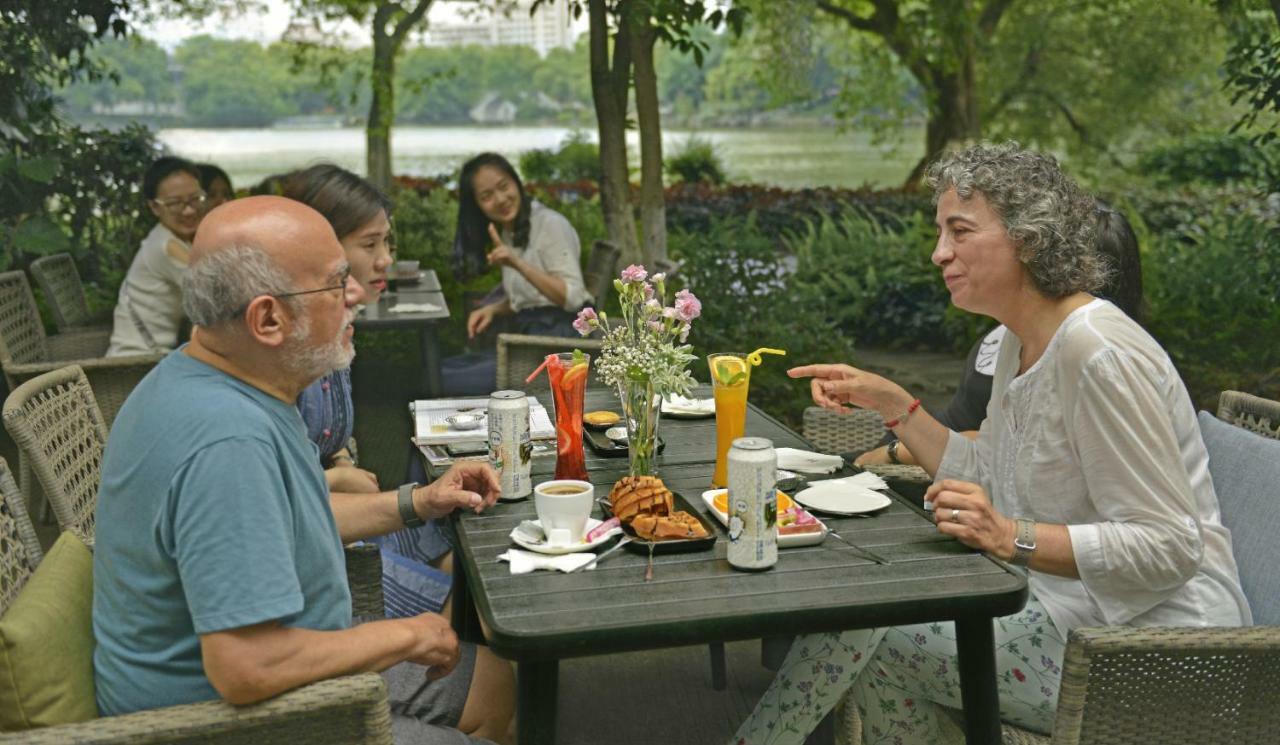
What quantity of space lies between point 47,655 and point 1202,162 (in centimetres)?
1288

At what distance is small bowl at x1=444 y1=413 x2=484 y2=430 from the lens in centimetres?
287

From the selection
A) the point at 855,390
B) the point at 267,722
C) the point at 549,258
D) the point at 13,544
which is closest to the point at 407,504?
the point at 13,544

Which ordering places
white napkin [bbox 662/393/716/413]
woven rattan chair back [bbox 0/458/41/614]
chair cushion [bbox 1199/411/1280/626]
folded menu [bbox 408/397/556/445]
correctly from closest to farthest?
woven rattan chair back [bbox 0/458/41/614] < chair cushion [bbox 1199/411/1280/626] < folded menu [bbox 408/397/556/445] < white napkin [bbox 662/393/716/413]

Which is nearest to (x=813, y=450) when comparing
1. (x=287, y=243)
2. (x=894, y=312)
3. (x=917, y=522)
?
(x=917, y=522)

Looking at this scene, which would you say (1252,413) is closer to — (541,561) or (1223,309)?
(541,561)

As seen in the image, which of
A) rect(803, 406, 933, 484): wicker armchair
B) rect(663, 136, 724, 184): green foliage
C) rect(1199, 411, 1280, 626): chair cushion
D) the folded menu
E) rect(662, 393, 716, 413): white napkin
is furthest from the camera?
rect(663, 136, 724, 184): green foliage

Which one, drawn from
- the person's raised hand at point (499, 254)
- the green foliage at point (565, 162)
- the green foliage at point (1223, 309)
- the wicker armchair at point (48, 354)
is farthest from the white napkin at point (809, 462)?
the green foliage at point (565, 162)

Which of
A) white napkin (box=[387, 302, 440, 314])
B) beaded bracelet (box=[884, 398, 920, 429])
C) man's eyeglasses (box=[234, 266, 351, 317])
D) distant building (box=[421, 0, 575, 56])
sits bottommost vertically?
beaded bracelet (box=[884, 398, 920, 429])

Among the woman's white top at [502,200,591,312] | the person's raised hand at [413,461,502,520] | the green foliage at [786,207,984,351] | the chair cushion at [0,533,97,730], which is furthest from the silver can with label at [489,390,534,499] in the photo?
the green foliage at [786,207,984,351]

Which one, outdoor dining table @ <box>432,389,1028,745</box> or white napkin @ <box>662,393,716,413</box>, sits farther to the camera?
white napkin @ <box>662,393,716,413</box>

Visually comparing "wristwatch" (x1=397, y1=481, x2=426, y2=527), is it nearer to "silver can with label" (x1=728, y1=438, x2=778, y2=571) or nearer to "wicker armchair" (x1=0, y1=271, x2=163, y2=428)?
"silver can with label" (x1=728, y1=438, x2=778, y2=571)

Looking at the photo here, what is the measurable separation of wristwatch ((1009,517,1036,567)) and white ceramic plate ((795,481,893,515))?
26cm

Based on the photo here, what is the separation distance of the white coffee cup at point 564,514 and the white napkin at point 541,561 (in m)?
0.04

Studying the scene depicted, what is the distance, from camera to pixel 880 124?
1127cm
